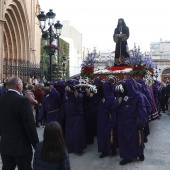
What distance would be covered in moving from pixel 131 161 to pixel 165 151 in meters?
1.57

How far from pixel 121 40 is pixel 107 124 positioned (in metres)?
8.13

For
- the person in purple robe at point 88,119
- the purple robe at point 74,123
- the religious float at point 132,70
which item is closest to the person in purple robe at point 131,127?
the purple robe at point 74,123

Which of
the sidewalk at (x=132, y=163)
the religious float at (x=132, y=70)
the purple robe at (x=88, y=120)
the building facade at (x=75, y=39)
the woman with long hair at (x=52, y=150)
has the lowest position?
the sidewalk at (x=132, y=163)

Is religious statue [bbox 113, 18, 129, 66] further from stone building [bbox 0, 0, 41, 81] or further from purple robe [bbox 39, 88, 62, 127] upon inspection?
stone building [bbox 0, 0, 41, 81]

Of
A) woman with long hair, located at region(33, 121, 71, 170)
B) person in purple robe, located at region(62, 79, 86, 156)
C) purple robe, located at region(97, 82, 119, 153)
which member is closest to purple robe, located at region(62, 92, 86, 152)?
person in purple robe, located at region(62, 79, 86, 156)

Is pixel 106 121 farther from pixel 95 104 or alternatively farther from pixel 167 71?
pixel 167 71

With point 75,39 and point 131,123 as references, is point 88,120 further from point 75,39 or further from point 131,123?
point 75,39

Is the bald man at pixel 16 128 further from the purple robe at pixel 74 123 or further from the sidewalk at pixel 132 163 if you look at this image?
the purple robe at pixel 74 123

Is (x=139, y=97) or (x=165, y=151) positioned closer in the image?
→ (x=139, y=97)

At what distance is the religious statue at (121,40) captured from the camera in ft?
45.8

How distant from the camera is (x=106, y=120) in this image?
7.03 meters

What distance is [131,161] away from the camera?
6.49 meters

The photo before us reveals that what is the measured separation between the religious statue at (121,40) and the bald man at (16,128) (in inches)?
394

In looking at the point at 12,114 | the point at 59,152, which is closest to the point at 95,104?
the point at 12,114
